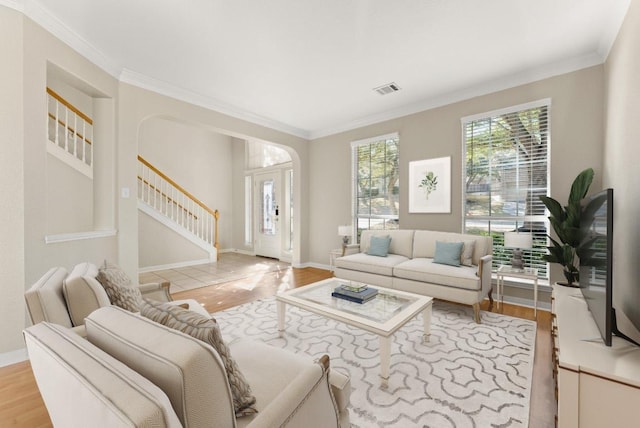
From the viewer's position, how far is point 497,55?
3.10 metres

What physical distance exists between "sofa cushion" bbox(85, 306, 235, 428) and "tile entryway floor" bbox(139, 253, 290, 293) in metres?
3.81

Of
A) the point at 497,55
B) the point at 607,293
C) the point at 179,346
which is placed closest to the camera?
the point at 179,346

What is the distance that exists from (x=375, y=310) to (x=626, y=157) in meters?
2.32

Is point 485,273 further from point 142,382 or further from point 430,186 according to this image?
point 142,382

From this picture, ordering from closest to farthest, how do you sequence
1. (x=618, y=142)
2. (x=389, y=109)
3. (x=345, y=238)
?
(x=618, y=142) → (x=389, y=109) → (x=345, y=238)

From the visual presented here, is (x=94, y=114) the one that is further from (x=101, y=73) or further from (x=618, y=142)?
(x=618, y=142)

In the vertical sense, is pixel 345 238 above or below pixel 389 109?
below

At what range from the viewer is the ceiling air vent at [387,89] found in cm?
381

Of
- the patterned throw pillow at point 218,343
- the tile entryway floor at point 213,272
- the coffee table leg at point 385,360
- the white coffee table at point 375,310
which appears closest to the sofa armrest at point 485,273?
the white coffee table at point 375,310

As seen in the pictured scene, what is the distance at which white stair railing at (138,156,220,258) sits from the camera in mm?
5746

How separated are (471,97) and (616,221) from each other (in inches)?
94.4

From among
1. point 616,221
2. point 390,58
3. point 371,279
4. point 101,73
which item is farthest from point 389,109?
point 101,73

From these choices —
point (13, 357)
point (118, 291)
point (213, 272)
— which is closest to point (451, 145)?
point (118, 291)

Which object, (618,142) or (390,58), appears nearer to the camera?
(618,142)
